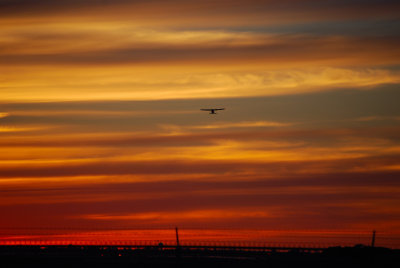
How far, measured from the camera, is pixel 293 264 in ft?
652

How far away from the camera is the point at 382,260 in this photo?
199 metres

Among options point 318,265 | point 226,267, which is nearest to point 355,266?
point 318,265

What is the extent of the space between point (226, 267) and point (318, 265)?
1727 centimetres

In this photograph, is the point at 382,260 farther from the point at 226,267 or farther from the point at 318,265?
the point at 226,267

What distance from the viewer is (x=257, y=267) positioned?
654ft

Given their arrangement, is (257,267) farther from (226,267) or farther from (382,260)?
(382,260)

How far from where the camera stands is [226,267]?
200 metres

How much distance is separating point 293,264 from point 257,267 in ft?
21.9

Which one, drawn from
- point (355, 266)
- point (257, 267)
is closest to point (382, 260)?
point (355, 266)

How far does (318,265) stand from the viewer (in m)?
195

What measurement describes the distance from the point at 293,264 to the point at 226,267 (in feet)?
40.8

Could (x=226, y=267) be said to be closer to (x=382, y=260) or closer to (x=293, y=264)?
(x=293, y=264)

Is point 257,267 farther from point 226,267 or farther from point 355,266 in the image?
point 355,266

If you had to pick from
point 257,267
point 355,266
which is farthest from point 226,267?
point 355,266
